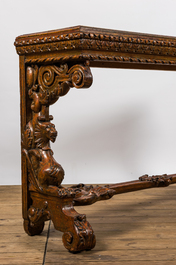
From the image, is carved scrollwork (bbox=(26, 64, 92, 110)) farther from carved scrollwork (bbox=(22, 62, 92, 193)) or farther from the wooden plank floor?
the wooden plank floor

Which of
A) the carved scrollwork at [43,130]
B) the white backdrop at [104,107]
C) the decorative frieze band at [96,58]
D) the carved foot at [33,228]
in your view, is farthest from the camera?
the white backdrop at [104,107]

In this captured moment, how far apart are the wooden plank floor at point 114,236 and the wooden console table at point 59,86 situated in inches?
3.9

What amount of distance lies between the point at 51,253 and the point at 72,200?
297 millimetres

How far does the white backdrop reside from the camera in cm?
421

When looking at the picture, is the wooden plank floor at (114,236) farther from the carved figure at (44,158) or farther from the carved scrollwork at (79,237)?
the carved figure at (44,158)

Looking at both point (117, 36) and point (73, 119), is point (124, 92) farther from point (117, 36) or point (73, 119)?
point (117, 36)

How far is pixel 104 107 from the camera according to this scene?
14.5 ft

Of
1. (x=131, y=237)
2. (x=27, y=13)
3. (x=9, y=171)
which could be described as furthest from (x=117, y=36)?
(x=9, y=171)

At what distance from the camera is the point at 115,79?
4430 millimetres

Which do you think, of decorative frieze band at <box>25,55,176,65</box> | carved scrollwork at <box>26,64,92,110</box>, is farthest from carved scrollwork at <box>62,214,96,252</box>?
decorative frieze band at <box>25,55,176,65</box>

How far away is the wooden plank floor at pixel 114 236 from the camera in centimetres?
226

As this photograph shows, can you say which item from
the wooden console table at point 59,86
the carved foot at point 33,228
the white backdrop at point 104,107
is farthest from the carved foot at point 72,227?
the white backdrop at point 104,107

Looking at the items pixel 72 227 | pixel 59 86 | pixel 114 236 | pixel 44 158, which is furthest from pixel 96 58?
pixel 114 236

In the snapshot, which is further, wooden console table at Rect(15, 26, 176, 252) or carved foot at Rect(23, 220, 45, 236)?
carved foot at Rect(23, 220, 45, 236)
